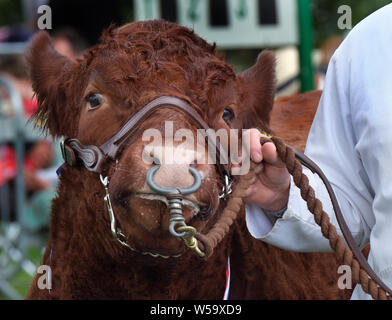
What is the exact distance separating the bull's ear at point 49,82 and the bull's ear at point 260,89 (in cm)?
80

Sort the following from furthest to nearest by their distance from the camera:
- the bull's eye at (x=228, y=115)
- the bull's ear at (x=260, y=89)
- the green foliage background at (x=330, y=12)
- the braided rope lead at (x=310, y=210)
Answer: the green foliage background at (x=330, y=12) → the bull's ear at (x=260, y=89) → the bull's eye at (x=228, y=115) → the braided rope lead at (x=310, y=210)

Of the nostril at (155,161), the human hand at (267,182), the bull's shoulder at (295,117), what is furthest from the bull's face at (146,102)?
the bull's shoulder at (295,117)

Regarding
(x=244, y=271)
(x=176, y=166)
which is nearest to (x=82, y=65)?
(x=176, y=166)

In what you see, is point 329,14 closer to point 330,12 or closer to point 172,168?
point 330,12

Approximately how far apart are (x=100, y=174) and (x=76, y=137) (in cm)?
34

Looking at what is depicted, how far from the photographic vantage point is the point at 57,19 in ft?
39.6

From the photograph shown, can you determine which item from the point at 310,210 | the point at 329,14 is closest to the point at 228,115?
the point at 310,210

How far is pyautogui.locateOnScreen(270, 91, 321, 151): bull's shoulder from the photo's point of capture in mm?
3664

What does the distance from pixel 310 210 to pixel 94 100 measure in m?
0.93

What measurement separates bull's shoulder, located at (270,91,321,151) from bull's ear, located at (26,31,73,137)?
3.96ft

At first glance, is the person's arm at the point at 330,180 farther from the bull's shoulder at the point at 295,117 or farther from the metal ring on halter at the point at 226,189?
the bull's shoulder at the point at 295,117

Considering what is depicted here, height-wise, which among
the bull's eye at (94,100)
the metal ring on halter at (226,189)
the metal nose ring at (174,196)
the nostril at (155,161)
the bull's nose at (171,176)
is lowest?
the metal ring on halter at (226,189)

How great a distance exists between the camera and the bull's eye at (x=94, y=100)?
2.53m
